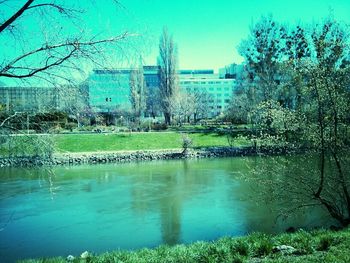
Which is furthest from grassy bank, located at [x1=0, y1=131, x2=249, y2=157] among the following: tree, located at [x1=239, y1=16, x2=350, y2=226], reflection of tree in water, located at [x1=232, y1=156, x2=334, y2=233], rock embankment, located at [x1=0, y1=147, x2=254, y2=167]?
tree, located at [x1=239, y1=16, x2=350, y2=226]

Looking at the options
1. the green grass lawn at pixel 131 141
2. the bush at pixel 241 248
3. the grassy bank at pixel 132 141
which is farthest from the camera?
the green grass lawn at pixel 131 141

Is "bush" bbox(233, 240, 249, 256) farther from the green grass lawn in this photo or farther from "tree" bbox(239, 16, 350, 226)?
the green grass lawn

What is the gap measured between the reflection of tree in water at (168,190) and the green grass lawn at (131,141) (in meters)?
7.75

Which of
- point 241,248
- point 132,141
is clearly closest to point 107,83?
point 241,248

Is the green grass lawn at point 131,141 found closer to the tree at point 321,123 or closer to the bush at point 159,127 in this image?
the bush at point 159,127

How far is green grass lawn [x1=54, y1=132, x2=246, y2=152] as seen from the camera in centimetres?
3233

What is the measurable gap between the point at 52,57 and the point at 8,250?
7.28m

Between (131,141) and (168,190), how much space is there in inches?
710

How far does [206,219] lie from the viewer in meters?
11.4

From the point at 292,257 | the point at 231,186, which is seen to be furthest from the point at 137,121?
the point at 292,257

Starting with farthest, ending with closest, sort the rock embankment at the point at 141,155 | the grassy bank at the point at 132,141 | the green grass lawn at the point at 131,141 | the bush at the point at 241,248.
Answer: the green grass lawn at the point at 131,141
the grassy bank at the point at 132,141
the rock embankment at the point at 141,155
the bush at the point at 241,248

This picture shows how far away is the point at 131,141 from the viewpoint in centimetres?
3406

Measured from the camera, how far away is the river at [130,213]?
971 centimetres

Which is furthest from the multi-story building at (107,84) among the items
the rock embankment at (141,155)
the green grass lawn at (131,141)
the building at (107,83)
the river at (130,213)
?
the green grass lawn at (131,141)
